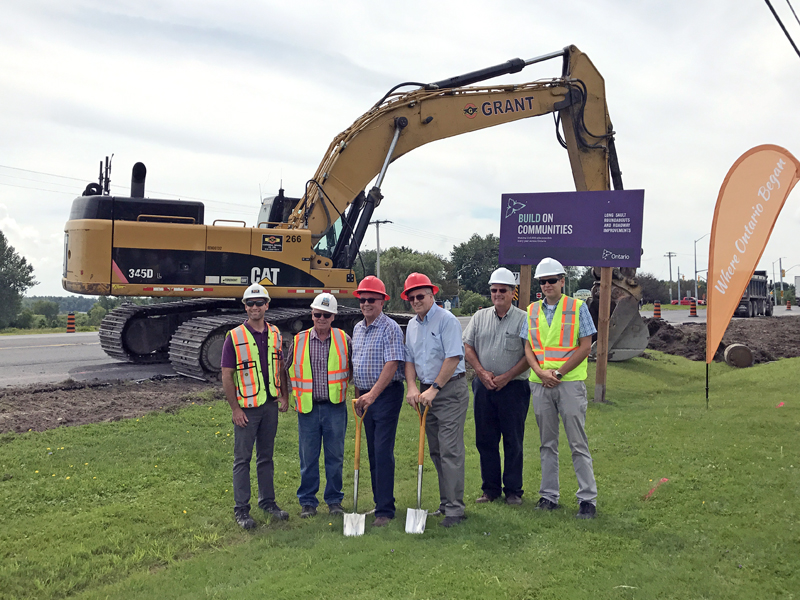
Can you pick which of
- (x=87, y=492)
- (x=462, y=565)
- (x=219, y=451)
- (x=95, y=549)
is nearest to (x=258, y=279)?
(x=219, y=451)

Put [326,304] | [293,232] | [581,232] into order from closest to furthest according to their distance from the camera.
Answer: [326,304] < [581,232] < [293,232]

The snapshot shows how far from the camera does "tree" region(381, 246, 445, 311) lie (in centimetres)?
5203

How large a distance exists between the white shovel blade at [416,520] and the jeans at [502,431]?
0.88 metres

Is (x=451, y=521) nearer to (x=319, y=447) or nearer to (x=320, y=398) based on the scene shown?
(x=319, y=447)

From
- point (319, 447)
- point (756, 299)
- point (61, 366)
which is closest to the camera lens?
point (319, 447)

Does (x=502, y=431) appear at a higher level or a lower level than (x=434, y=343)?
lower

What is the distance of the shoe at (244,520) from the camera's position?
210 inches

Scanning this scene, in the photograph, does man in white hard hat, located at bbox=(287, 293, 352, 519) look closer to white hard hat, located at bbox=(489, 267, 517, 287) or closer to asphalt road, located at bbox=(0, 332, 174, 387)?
white hard hat, located at bbox=(489, 267, 517, 287)

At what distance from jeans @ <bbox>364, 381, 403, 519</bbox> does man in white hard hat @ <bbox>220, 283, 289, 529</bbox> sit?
0.78 m

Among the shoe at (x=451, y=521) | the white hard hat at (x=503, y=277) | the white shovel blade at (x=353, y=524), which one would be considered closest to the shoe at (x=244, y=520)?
the white shovel blade at (x=353, y=524)

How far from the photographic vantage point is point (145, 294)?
12578 millimetres

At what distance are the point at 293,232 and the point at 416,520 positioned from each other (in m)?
9.05

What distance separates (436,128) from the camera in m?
13.9

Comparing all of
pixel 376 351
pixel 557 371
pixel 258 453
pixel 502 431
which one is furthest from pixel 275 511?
pixel 557 371
